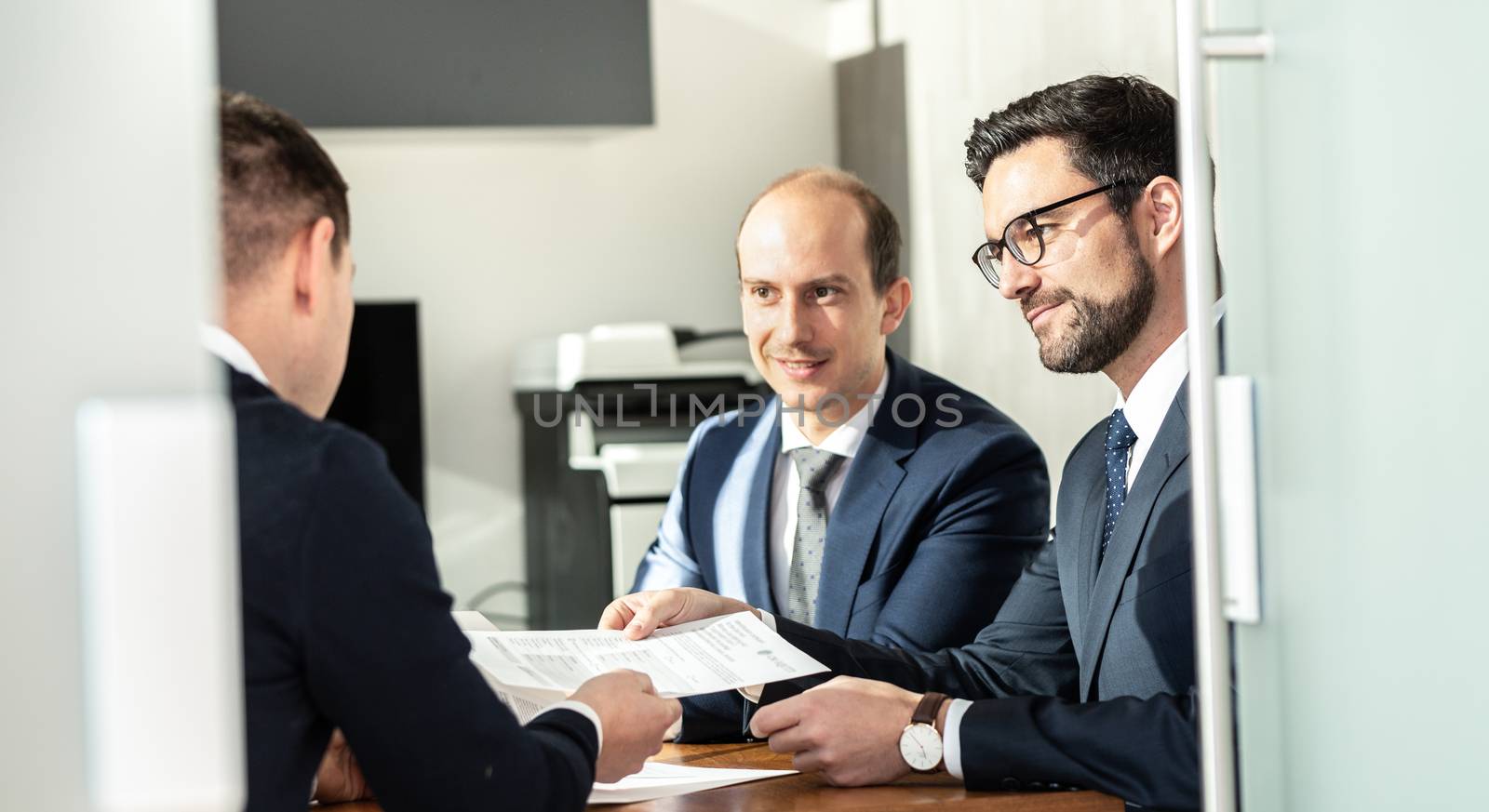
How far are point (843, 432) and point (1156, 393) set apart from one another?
61 cm

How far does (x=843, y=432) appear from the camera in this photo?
217 centimetres

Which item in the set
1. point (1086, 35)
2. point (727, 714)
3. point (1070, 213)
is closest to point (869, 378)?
point (1070, 213)

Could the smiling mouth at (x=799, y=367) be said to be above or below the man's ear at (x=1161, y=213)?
below

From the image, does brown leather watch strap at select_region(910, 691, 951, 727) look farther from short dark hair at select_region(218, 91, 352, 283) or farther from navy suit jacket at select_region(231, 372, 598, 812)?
short dark hair at select_region(218, 91, 352, 283)

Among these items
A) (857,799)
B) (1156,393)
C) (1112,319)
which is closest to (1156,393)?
(1156,393)

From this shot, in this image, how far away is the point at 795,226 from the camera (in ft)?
7.54

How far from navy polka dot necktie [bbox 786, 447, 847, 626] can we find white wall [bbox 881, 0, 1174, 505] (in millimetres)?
1098

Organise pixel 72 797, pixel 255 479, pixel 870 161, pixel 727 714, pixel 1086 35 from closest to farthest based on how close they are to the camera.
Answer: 1. pixel 72 797
2. pixel 255 479
3. pixel 727 714
4. pixel 1086 35
5. pixel 870 161

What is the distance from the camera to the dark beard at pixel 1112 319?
1.74 meters

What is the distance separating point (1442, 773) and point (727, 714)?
2.74 feet

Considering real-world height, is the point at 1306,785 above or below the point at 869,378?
below

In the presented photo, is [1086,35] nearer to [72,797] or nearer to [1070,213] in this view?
[1070,213]

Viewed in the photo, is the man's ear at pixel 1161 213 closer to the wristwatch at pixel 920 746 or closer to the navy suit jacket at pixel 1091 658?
the navy suit jacket at pixel 1091 658

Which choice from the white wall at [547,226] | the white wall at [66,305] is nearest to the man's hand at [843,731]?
the white wall at [66,305]
